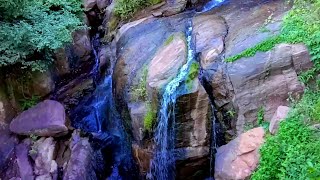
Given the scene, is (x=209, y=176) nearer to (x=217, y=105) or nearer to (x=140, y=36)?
(x=217, y=105)

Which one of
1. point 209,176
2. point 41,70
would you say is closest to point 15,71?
point 41,70

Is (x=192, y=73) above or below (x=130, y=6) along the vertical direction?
below

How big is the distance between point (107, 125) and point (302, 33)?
15.5 ft

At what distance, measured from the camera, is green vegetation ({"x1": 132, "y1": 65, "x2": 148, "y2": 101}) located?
22.3 feet

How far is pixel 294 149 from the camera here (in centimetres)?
477

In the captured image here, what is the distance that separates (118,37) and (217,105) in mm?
3636

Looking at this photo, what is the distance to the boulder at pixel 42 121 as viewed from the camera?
Answer: 7637 millimetres

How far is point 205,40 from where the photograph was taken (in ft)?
23.3

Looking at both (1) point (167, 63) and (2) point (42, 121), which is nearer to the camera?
(1) point (167, 63)

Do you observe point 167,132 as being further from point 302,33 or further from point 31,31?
point 31,31

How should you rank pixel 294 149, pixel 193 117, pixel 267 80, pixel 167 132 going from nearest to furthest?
pixel 294 149
pixel 267 80
pixel 193 117
pixel 167 132

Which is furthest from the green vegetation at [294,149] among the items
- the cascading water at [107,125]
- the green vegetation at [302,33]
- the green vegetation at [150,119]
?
the cascading water at [107,125]

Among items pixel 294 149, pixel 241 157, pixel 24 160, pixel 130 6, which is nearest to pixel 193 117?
pixel 241 157

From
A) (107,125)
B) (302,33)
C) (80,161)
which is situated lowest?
(80,161)
